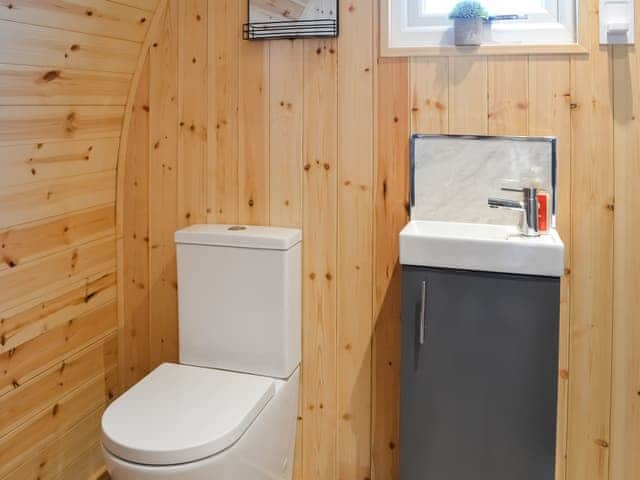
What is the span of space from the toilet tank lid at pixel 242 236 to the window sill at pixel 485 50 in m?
0.63

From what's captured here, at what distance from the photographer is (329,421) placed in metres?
2.11

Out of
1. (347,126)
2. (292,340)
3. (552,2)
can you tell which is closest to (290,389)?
(292,340)

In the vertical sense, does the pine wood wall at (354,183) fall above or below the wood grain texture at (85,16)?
below

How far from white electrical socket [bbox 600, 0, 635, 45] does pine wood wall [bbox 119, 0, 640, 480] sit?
0.03 meters

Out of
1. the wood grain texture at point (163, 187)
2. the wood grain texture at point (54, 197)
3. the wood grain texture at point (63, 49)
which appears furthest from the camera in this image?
the wood grain texture at point (163, 187)

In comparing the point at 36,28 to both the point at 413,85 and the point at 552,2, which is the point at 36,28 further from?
the point at 552,2

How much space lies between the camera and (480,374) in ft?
5.51

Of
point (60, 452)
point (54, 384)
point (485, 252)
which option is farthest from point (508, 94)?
point (60, 452)

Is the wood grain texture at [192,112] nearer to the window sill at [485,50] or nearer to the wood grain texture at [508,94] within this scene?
the window sill at [485,50]

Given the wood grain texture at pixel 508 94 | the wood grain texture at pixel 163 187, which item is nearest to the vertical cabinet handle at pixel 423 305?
the wood grain texture at pixel 508 94

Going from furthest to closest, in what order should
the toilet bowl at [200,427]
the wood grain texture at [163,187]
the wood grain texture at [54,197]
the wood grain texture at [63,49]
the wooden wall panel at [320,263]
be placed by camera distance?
the wood grain texture at [163,187]
the wooden wall panel at [320,263]
the wood grain texture at [54,197]
the wood grain texture at [63,49]
the toilet bowl at [200,427]

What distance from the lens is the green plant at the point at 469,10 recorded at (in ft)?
5.95

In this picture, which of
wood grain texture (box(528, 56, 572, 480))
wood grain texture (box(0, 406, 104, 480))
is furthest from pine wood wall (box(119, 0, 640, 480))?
wood grain texture (box(0, 406, 104, 480))

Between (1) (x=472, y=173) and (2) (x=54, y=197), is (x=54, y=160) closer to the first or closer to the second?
(2) (x=54, y=197)
